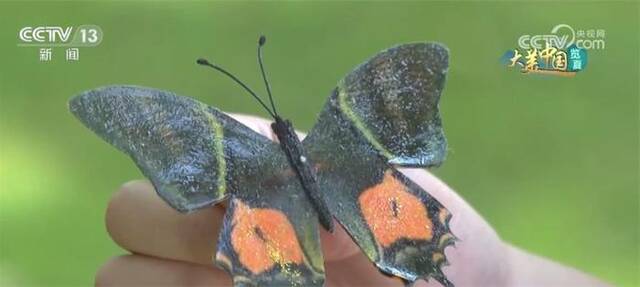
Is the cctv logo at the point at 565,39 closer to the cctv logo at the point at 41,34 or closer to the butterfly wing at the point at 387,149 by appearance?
the butterfly wing at the point at 387,149

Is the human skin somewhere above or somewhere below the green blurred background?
below

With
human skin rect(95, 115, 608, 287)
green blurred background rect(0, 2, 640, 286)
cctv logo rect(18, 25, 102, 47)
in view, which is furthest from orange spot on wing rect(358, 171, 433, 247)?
cctv logo rect(18, 25, 102, 47)

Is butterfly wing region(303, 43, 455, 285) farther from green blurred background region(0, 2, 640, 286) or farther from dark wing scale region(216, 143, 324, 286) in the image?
green blurred background region(0, 2, 640, 286)

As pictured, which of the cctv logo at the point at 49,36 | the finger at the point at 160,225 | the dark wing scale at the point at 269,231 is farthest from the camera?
the cctv logo at the point at 49,36

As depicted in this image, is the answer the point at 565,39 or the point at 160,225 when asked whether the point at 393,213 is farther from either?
the point at 565,39

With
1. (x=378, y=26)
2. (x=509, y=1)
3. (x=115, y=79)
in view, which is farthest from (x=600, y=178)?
(x=115, y=79)

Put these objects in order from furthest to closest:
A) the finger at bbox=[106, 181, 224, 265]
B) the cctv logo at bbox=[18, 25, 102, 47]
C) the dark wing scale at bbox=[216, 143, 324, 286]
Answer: the cctv logo at bbox=[18, 25, 102, 47] → the finger at bbox=[106, 181, 224, 265] → the dark wing scale at bbox=[216, 143, 324, 286]

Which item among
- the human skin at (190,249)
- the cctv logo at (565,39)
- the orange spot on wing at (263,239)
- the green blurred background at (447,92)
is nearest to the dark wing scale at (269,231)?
the orange spot on wing at (263,239)
